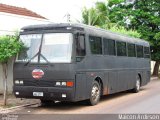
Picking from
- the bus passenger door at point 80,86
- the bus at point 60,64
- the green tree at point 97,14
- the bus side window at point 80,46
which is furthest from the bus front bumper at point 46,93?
the green tree at point 97,14

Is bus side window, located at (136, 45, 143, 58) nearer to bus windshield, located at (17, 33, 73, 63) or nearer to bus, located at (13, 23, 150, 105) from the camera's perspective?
bus, located at (13, 23, 150, 105)

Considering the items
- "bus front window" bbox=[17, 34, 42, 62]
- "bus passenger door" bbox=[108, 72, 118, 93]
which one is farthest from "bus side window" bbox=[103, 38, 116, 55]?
"bus front window" bbox=[17, 34, 42, 62]

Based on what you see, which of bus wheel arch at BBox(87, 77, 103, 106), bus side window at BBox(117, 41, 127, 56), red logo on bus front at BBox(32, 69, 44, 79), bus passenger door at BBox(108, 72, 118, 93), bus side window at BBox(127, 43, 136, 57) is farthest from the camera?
bus side window at BBox(127, 43, 136, 57)

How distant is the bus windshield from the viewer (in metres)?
12.7

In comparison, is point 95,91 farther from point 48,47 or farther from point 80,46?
Result: point 48,47

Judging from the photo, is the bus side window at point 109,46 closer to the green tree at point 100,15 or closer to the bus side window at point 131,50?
the bus side window at point 131,50

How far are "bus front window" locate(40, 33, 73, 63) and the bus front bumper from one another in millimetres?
940

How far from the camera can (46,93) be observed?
1266 centimetres

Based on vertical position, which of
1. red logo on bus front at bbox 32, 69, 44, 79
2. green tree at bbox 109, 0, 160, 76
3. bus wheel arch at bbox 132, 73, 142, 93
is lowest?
bus wheel arch at bbox 132, 73, 142, 93

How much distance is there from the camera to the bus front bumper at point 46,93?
12.4 m

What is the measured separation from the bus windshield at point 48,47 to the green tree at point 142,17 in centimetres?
2088

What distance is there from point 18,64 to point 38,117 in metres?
2.62

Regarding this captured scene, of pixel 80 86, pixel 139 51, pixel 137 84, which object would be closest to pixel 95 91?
pixel 80 86

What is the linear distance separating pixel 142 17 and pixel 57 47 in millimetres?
21976
